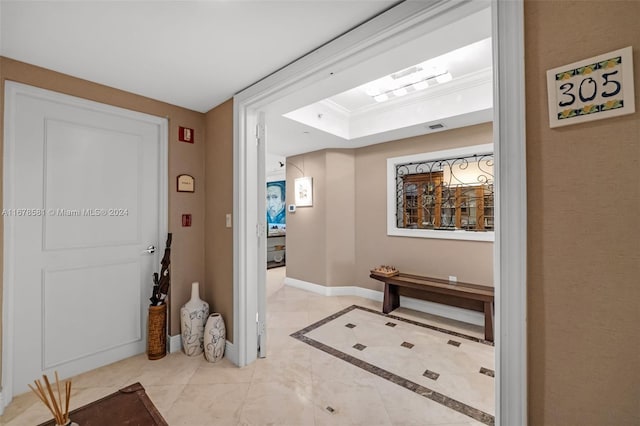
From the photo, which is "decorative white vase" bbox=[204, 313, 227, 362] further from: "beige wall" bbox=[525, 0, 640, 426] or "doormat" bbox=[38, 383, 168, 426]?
"beige wall" bbox=[525, 0, 640, 426]

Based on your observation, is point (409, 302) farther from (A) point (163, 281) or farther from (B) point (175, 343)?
(A) point (163, 281)

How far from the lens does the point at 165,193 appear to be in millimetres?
2496

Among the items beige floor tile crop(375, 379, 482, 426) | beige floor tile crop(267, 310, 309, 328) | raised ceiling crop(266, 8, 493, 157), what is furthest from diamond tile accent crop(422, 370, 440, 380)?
raised ceiling crop(266, 8, 493, 157)

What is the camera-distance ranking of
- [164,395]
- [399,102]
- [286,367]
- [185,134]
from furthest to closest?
[399,102]
[185,134]
[286,367]
[164,395]

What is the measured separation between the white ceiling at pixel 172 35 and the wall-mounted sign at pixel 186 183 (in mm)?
844

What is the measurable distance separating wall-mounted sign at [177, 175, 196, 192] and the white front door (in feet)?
0.60

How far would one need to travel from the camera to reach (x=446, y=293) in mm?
2949

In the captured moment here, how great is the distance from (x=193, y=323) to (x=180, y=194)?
47.7 inches

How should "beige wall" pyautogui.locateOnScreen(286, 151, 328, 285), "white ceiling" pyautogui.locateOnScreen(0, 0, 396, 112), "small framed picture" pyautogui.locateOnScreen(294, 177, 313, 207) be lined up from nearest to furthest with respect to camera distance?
"white ceiling" pyautogui.locateOnScreen(0, 0, 396, 112) → "beige wall" pyautogui.locateOnScreen(286, 151, 328, 285) → "small framed picture" pyautogui.locateOnScreen(294, 177, 313, 207)

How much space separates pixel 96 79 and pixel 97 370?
236 centimetres

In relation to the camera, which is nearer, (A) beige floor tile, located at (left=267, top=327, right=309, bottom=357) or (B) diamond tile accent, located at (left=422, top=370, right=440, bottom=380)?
(B) diamond tile accent, located at (left=422, top=370, right=440, bottom=380)

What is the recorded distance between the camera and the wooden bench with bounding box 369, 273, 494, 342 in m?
2.69

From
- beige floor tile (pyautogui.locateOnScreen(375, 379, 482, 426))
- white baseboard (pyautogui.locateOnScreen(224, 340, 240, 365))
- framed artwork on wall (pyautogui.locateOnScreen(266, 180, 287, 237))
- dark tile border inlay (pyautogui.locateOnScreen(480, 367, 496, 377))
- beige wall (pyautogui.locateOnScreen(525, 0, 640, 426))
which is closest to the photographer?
beige wall (pyautogui.locateOnScreen(525, 0, 640, 426))

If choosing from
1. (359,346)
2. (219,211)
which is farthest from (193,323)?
(359,346)
